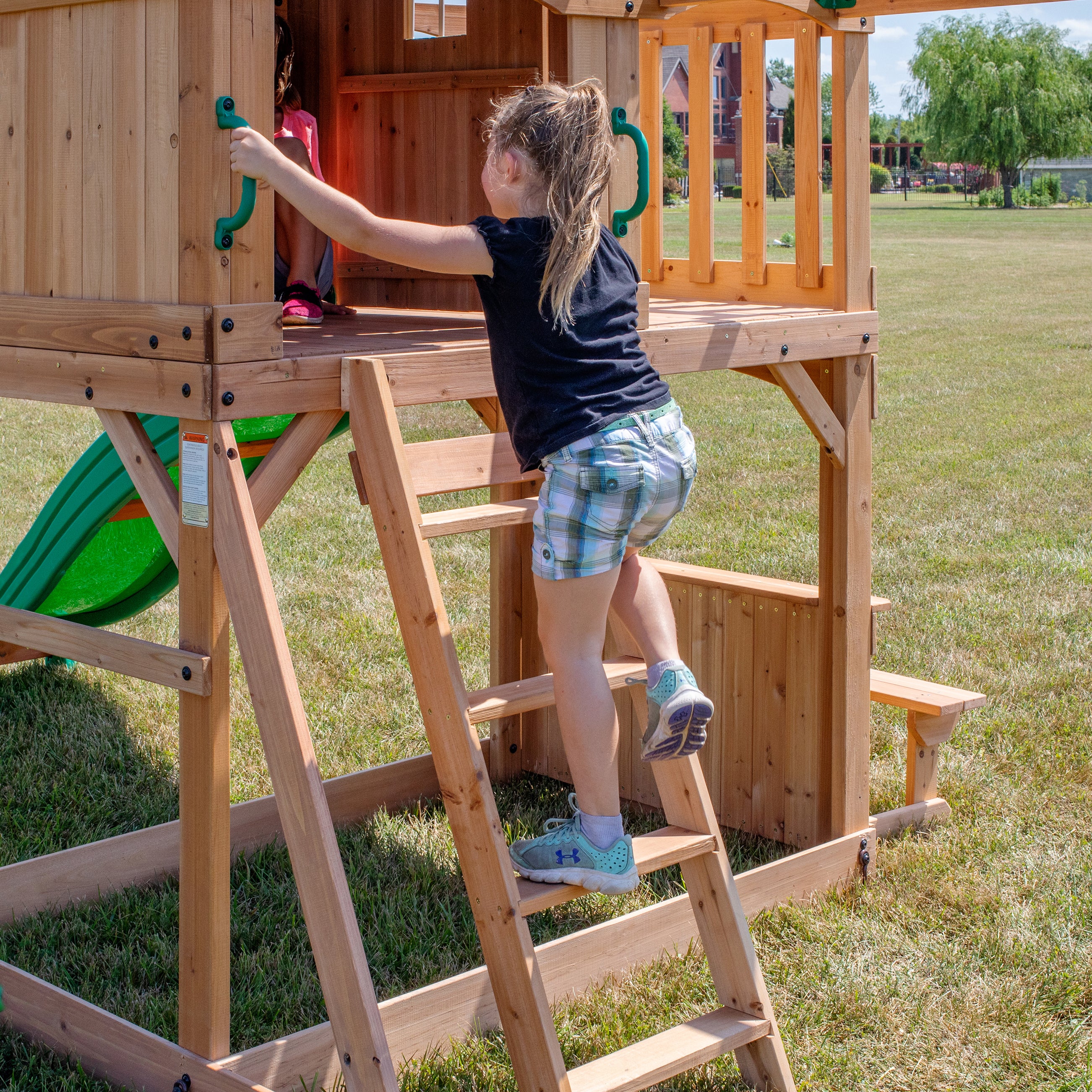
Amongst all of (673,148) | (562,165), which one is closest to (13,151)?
(562,165)

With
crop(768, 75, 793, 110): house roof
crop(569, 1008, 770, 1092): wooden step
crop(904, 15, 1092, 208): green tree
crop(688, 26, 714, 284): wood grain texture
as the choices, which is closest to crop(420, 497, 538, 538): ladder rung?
crop(569, 1008, 770, 1092): wooden step

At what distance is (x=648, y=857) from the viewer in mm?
3258

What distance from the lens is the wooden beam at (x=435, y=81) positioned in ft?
16.4

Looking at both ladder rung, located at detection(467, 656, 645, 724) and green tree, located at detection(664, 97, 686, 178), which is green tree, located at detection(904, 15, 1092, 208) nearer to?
green tree, located at detection(664, 97, 686, 178)

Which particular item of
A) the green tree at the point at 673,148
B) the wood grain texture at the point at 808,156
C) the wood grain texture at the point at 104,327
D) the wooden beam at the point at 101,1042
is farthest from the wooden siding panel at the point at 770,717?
the green tree at the point at 673,148

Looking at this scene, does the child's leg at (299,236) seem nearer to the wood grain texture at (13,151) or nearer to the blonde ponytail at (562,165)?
the wood grain texture at (13,151)

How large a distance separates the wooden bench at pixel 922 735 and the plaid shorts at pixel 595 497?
2.07 metres

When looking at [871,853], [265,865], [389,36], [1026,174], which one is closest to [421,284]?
[389,36]

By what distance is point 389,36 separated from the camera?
5418mm

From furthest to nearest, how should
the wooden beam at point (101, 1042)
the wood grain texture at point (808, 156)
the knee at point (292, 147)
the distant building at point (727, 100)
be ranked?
the distant building at point (727, 100) → the knee at point (292, 147) → the wood grain texture at point (808, 156) → the wooden beam at point (101, 1042)

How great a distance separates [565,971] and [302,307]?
85.9 inches

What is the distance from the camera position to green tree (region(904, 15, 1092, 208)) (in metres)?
78.1

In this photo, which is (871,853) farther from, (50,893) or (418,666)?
(50,893)

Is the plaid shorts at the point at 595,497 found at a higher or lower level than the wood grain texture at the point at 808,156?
lower
